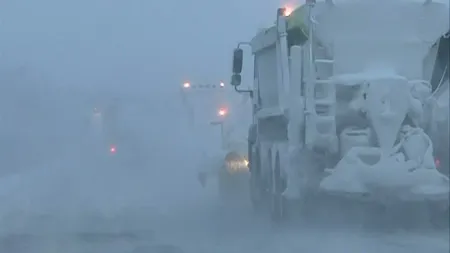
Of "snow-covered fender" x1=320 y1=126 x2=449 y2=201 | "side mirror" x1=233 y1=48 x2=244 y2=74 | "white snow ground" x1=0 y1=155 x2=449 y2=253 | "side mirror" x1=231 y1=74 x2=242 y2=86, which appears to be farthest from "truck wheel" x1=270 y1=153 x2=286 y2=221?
"side mirror" x1=231 y1=74 x2=242 y2=86

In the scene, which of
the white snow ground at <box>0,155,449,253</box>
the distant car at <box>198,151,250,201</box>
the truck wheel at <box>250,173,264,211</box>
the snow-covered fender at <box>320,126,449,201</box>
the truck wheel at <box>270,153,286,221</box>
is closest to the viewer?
the white snow ground at <box>0,155,449,253</box>

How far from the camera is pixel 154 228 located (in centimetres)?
1312

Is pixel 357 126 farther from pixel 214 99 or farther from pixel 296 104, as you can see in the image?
pixel 214 99

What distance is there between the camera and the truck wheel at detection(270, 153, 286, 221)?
42.2 ft

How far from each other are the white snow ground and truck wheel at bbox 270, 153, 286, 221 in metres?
0.22

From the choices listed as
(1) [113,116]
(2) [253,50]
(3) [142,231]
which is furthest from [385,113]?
(1) [113,116]

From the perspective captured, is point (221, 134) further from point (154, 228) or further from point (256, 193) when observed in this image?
point (154, 228)

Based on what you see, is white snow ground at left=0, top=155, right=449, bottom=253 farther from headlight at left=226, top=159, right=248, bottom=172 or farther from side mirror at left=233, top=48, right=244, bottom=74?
side mirror at left=233, top=48, right=244, bottom=74

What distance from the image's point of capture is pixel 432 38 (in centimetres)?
1218

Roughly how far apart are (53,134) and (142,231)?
2247 cm

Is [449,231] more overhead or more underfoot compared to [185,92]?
more underfoot

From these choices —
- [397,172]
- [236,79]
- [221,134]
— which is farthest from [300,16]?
[221,134]

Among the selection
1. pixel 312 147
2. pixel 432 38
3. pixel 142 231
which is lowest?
pixel 142 231

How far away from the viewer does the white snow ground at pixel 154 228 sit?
35.9ft
